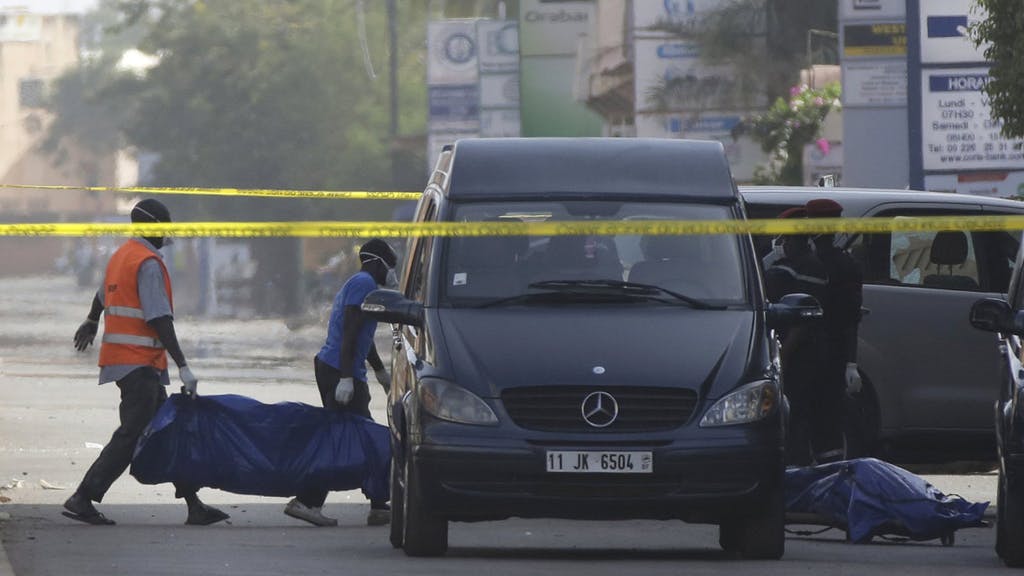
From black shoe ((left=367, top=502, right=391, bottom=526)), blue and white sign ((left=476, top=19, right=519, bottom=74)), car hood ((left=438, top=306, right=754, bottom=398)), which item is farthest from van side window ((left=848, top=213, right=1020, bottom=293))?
blue and white sign ((left=476, top=19, right=519, bottom=74))

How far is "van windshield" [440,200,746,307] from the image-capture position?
9.73 metres

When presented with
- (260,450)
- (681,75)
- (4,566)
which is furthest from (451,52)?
(4,566)

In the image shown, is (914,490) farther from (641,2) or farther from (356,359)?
(641,2)

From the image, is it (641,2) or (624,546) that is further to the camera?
(641,2)

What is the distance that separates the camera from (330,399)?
11.9m

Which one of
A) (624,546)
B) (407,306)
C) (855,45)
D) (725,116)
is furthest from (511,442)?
(725,116)

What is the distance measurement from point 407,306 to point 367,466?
1898 mm

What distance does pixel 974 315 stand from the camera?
9648 mm

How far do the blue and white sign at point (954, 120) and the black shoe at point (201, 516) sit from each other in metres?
13.9

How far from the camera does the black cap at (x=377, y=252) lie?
1198 centimetres

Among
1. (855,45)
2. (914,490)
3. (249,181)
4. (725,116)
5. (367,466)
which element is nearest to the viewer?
(914,490)

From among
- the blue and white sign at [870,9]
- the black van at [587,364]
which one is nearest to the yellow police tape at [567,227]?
the black van at [587,364]

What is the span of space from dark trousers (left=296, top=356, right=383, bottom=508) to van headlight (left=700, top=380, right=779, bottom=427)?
9.32 feet

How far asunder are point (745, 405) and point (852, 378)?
267cm
